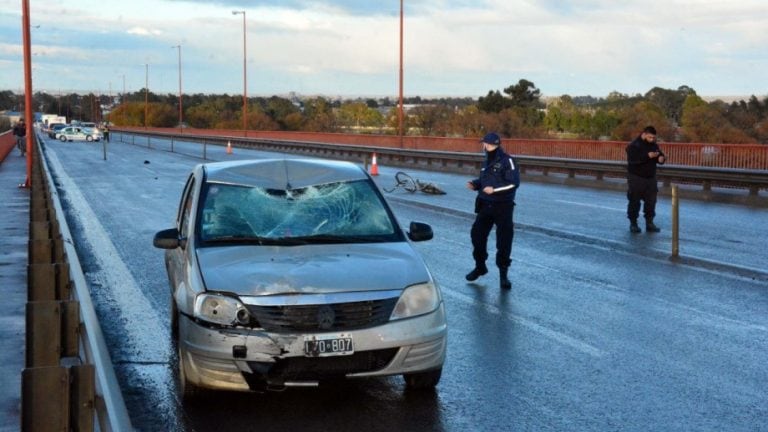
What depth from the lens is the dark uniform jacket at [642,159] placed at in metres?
Answer: 15.0

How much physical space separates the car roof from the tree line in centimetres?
5075

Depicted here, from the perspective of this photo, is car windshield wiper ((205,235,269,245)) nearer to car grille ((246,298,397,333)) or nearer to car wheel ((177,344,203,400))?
car wheel ((177,344,203,400))

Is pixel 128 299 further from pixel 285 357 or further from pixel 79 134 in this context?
pixel 79 134

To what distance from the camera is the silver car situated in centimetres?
535

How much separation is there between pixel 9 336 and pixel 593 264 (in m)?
7.36

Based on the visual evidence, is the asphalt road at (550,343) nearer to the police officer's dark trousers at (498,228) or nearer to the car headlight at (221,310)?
the police officer's dark trousers at (498,228)

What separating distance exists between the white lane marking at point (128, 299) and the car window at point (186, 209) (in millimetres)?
960

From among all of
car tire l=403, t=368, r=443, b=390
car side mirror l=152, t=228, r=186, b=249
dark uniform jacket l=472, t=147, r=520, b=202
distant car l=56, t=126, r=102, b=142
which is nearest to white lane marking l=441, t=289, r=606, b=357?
dark uniform jacket l=472, t=147, r=520, b=202

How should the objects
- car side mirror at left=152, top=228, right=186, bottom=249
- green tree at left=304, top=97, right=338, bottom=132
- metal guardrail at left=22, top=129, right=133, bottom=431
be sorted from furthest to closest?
green tree at left=304, top=97, right=338, bottom=132
car side mirror at left=152, top=228, right=186, bottom=249
metal guardrail at left=22, top=129, right=133, bottom=431

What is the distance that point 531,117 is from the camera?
305 feet

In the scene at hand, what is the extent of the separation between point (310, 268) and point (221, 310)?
0.60 m

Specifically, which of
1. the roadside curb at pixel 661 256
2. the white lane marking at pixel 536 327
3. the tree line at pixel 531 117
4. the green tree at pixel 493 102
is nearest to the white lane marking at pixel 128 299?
the white lane marking at pixel 536 327

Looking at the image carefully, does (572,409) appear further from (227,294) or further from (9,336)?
(9,336)

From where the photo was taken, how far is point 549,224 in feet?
55.2
